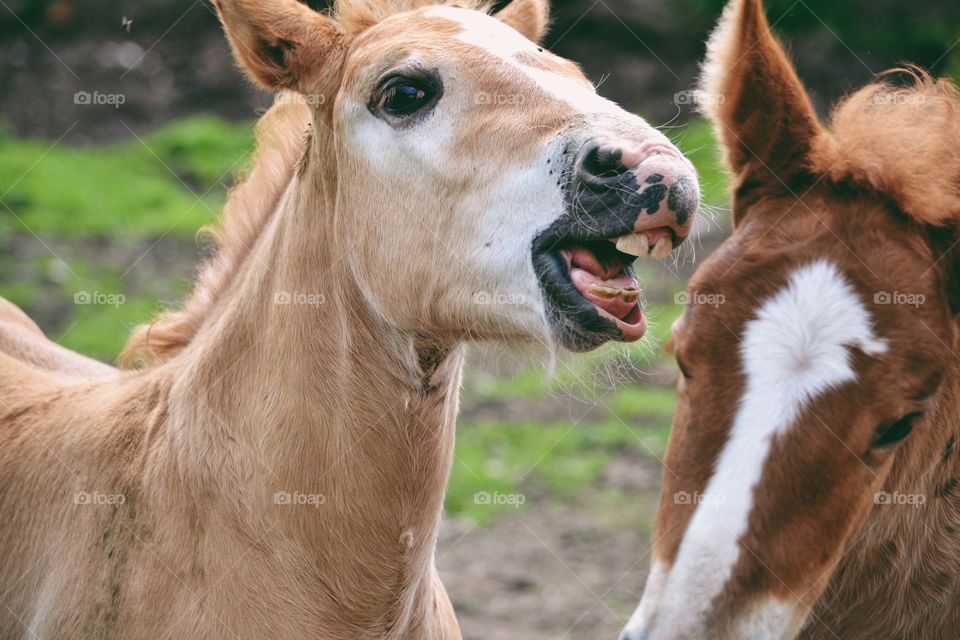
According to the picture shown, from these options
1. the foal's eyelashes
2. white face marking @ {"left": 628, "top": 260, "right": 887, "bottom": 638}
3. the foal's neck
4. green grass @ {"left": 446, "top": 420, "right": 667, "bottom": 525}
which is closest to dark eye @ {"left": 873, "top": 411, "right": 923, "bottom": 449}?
white face marking @ {"left": 628, "top": 260, "right": 887, "bottom": 638}

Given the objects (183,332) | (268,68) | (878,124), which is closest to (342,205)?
(268,68)

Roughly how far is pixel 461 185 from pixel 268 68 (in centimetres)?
75

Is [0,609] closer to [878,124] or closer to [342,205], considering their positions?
[342,205]

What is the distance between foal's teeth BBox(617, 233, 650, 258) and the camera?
282cm

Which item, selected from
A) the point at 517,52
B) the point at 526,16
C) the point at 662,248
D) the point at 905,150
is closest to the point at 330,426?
the point at 662,248

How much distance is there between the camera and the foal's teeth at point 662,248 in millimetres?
2852

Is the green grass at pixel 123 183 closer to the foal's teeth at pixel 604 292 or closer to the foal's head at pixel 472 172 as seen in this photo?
the foal's head at pixel 472 172

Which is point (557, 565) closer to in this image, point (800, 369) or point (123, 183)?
point (800, 369)

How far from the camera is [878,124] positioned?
3338 millimetres

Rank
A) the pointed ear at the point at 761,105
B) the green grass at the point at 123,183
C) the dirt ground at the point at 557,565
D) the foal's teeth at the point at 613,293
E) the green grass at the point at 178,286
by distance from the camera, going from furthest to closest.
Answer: the green grass at the point at 123,183, the green grass at the point at 178,286, the dirt ground at the point at 557,565, the pointed ear at the point at 761,105, the foal's teeth at the point at 613,293

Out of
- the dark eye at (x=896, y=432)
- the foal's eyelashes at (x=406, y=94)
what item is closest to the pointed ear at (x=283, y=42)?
the foal's eyelashes at (x=406, y=94)

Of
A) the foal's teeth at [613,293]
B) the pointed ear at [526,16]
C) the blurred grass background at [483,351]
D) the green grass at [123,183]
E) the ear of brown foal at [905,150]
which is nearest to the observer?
the foal's teeth at [613,293]

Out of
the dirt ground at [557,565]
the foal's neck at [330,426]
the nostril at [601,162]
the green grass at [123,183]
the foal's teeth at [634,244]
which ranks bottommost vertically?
the green grass at [123,183]

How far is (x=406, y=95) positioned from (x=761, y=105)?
1136mm
